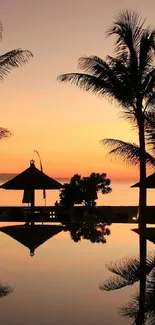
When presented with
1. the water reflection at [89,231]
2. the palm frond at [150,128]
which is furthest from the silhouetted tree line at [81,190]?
the palm frond at [150,128]

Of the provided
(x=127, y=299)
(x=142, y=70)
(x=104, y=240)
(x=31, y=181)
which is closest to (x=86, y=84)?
(x=142, y=70)

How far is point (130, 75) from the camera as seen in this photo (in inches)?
677

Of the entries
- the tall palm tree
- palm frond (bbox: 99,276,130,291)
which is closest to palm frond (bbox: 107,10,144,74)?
the tall palm tree

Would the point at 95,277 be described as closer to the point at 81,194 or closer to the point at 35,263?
the point at 35,263

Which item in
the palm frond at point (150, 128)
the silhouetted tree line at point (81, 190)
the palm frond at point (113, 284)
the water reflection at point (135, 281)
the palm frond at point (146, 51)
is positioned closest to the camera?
the water reflection at point (135, 281)

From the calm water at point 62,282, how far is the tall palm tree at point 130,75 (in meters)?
4.77

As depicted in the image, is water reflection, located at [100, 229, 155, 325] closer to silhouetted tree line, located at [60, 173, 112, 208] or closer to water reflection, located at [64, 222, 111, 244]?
water reflection, located at [64, 222, 111, 244]

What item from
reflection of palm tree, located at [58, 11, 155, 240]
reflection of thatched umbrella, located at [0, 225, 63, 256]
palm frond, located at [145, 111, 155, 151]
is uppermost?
reflection of palm tree, located at [58, 11, 155, 240]

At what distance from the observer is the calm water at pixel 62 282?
6445mm

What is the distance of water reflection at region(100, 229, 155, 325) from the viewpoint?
Answer: 6402 mm

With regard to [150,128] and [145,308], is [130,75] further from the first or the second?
[145,308]

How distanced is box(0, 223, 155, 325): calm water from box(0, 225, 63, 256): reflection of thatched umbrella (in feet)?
0.69

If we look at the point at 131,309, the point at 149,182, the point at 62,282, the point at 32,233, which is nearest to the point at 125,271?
the point at 62,282

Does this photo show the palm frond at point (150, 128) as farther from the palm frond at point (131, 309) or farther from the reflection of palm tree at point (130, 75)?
the palm frond at point (131, 309)
